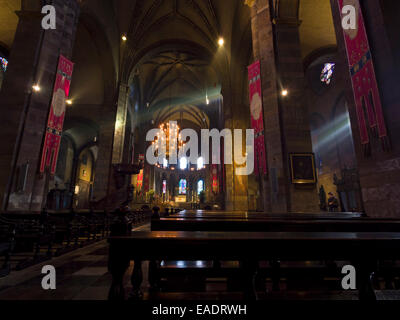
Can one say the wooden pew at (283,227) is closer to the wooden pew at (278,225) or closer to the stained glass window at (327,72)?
the wooden pew at (278,225)

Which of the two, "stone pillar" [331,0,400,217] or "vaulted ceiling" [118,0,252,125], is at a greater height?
"vaulted ceiling" [118,0,252,125]

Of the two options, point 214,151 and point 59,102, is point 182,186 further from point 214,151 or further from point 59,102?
point 59,102

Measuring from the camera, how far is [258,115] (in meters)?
7.18

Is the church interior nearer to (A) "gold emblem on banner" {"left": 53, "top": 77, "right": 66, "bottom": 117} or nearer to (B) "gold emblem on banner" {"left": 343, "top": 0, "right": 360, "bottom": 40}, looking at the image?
(B) "gold emblem on banner" {"left": 343, "top": 0, "right": 360, "bottom": 40}

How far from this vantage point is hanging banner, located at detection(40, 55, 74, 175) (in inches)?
252

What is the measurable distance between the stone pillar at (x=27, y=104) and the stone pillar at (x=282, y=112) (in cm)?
709

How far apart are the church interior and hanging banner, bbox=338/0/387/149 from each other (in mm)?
26

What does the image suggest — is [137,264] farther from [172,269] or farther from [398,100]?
[398,100]

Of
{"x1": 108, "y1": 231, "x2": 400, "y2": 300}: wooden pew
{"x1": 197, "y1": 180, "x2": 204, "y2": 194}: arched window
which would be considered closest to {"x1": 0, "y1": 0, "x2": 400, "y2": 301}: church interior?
{"x1": 108, "y1": 231, "x2": 400, "y2": 300}: wooden pew

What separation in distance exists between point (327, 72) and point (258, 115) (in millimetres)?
11134

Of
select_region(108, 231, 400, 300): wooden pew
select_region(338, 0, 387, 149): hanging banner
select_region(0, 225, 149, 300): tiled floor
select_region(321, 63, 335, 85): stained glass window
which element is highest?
select_region(321, 63, 335, 85): stained glass window

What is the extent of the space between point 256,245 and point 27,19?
9738 mm

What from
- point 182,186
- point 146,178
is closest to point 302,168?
point 146,178

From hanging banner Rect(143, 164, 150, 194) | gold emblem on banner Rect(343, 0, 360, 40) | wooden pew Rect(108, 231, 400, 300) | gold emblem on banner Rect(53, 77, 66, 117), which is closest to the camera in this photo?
wooden pew Rect(108, 231, 400, 300)
